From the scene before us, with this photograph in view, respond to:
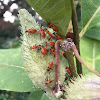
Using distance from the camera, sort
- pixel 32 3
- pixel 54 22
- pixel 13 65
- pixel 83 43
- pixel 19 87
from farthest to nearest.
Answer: pixel 83 43, pixel 13 65, pixel 19 87, pixel 54 22, pixel 32 3

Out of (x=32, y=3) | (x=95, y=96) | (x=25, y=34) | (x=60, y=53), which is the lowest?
(x=95, y=96)

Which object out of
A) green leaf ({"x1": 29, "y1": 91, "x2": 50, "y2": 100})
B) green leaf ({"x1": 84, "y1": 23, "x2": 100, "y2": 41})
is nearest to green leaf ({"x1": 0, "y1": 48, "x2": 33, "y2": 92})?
green leaf ({"x1": 29, "y1": 91, "x2": 50, "y2": 100})

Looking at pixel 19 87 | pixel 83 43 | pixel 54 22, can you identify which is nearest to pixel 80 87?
pixel 54 22

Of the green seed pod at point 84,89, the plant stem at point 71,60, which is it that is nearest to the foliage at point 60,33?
the plant stem at point 71,60

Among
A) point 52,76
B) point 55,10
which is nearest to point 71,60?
point 52,76

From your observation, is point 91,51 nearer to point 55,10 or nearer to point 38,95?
point 38,95

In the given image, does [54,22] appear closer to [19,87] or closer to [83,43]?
[19,87]

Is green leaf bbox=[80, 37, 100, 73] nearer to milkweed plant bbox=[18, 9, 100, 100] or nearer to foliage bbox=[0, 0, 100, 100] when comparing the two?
foliage bbox=[0, 0, 100, 100]

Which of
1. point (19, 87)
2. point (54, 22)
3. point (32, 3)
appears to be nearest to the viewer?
point (32, 3)
